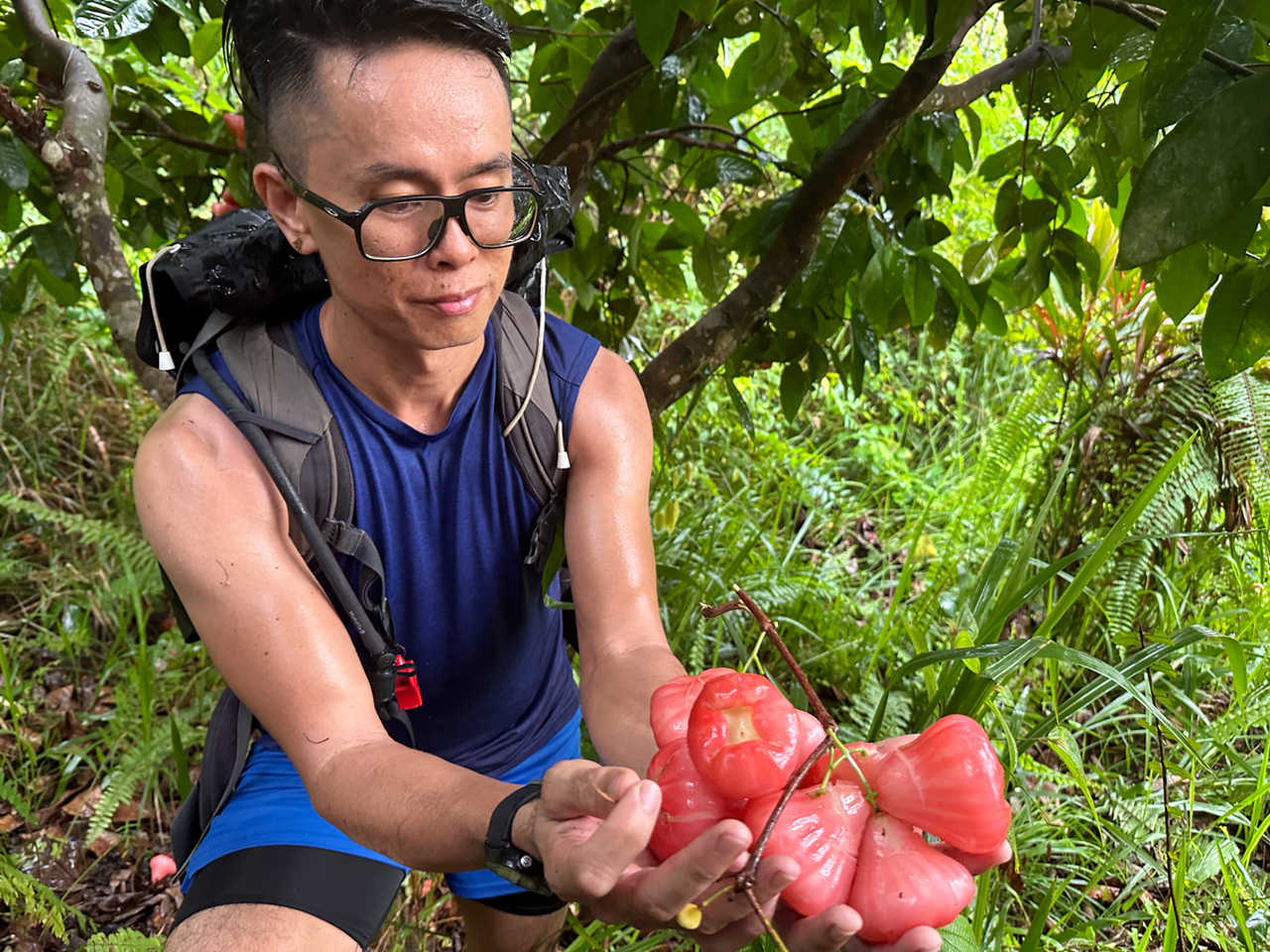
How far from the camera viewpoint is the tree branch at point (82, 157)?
1.90 m

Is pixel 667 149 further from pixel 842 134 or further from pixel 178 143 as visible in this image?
pixel 178 143

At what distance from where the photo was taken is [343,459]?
1708mm

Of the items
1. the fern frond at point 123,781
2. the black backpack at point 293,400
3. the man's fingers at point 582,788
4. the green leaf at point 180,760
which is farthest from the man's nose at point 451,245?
the fern frond at point 123,781

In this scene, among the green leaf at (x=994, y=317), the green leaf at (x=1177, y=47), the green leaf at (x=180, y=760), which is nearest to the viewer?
the green leaf at (x=1177, y=47)

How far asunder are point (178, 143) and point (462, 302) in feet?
4.47

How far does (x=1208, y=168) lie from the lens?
0.88 metres

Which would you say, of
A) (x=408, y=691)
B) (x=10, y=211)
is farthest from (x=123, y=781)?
(x=10, y=211)

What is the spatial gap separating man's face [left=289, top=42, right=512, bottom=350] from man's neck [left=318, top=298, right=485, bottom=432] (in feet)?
0.33

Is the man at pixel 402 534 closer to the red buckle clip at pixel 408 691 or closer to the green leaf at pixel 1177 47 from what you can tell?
the red buckle clip at pixel 408 691

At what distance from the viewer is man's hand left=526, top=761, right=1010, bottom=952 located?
3.35ft

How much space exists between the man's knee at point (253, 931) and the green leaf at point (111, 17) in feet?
4.41

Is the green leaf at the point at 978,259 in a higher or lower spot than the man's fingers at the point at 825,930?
higher

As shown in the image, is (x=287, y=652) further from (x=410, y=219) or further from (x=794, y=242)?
(x=794, y=242)

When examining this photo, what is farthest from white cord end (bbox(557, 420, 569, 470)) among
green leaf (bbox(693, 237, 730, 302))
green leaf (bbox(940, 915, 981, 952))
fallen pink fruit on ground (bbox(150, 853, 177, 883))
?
fallen pink fruit on ground (bbox(150, 853, 177, 883))
